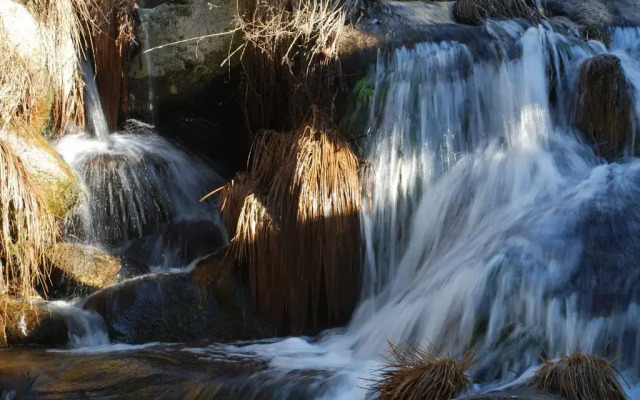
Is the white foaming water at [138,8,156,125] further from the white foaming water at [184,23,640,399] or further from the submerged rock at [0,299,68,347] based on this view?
the submerged rock at [0,299,68,347]

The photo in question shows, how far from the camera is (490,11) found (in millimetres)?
7188

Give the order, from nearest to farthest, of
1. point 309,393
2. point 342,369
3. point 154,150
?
point 309,393
point 342,369
point 154,150

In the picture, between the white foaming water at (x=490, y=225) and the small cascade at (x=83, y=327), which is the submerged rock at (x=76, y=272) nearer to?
the small cascade at (x=83, y=327)

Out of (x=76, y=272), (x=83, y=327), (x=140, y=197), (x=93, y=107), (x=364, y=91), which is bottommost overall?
(x=83, y=327)

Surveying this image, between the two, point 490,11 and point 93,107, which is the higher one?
point 490,11

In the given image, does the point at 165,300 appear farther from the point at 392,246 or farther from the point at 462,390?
the point at 462,390

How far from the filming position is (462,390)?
3.64 metres

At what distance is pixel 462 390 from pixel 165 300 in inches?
82.9

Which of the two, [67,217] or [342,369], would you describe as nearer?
[342,369]

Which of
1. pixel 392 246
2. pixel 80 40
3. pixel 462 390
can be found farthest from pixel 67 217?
pixel 462 390

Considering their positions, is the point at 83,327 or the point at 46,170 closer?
the point at 83,327

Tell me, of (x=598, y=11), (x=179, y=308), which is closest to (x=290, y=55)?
(x=179, y=308)

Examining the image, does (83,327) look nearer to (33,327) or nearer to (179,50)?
(33,327)

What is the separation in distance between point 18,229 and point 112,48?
2.05 m
